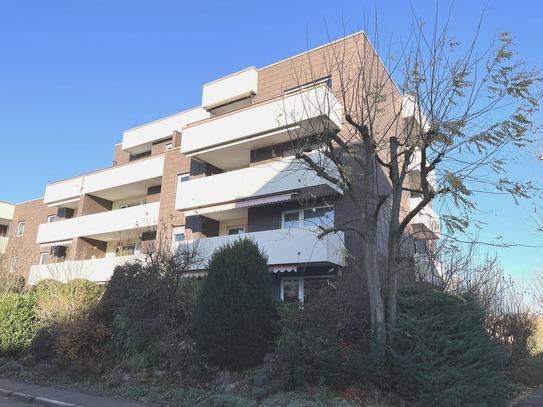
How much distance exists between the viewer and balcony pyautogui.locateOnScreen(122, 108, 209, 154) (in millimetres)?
26922

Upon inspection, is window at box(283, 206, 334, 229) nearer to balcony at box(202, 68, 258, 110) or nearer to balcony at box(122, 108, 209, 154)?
balcony at box(202, 68, 258, 110)

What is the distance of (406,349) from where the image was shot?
8.62m

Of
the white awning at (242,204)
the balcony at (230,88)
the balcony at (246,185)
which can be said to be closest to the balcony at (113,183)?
the balcony at (230,88)

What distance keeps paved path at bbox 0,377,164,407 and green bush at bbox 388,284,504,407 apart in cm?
540

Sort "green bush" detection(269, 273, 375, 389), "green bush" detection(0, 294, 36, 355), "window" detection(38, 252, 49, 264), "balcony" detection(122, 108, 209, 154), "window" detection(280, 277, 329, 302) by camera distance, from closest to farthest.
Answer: "green bush" detection(269, 273, 375, 389), "green bush" detection(0, 294, 36, 355), "window" detection(280, 277, 329, 302), "balcony" detection(122, 108, 209, 154), "window" detection(38, 252, 49, 264)

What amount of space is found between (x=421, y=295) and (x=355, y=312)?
4.87 ft

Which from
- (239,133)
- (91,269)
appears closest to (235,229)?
(239,133)

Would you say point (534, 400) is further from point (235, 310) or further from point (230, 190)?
point (230, 190)

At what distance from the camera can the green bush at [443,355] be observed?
7.92 metres

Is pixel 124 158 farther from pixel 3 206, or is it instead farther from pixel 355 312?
pixel 355 312

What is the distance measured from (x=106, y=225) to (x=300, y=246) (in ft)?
47.3

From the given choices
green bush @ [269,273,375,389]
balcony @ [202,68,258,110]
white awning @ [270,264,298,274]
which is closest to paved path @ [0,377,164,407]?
green bush @ [269,273,375,389]

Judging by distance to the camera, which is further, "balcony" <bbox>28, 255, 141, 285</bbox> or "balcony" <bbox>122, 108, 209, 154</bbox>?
"balcony" <bbox>122, 108, 209, 154</bbox>

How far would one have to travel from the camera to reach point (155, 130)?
28.7 meters
